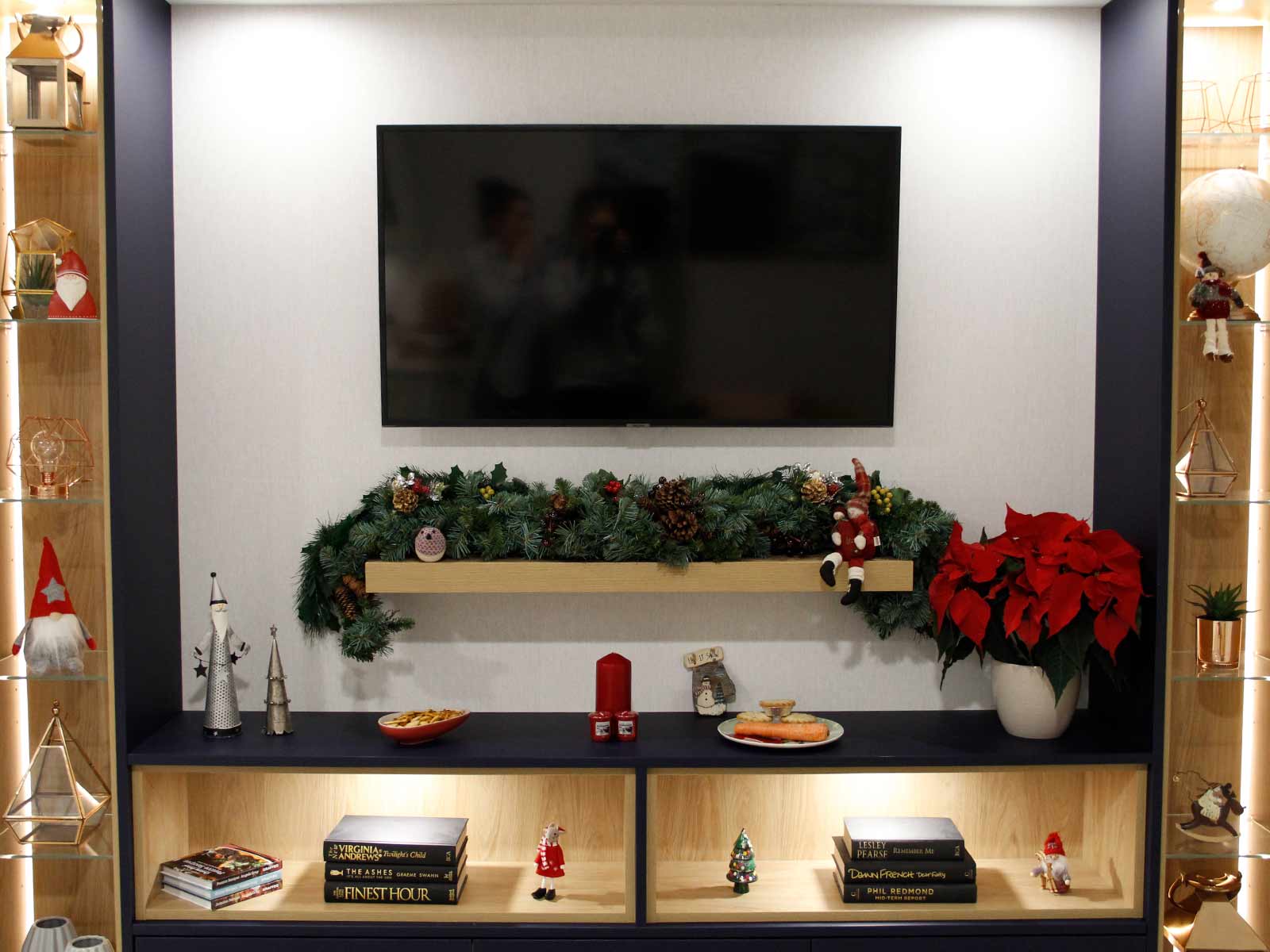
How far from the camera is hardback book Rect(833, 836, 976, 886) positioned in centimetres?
229

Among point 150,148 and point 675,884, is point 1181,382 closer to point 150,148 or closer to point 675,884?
point 675,884

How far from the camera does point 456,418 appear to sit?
2.49m

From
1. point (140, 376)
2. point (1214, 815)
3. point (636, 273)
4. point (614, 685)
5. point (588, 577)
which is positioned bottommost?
point (1214, 815)

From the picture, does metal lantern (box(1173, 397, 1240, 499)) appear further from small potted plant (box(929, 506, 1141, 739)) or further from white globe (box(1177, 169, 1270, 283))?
white globe (box(1177, 169, 1270, 283))

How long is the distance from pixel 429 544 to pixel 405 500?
121mm

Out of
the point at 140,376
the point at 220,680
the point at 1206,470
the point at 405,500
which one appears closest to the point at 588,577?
the point at 405,500

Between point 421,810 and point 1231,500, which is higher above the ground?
point 1231,500

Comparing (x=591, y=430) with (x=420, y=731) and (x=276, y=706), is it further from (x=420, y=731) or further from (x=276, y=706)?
(x=276, y=706)

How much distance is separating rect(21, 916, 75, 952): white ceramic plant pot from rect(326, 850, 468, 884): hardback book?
566 millimetres

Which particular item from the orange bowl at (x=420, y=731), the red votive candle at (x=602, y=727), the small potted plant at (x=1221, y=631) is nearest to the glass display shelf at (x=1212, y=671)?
the small potted plant at (x=1221, y=631)

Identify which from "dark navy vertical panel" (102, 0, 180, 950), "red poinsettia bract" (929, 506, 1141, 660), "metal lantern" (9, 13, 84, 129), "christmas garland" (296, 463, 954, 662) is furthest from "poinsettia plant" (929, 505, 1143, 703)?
"metal lantern" (9, 13, 84, 129)

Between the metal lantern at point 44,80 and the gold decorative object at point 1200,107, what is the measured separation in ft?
7.86

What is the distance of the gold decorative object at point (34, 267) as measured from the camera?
7.38 ft

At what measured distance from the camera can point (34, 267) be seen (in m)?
2.25
